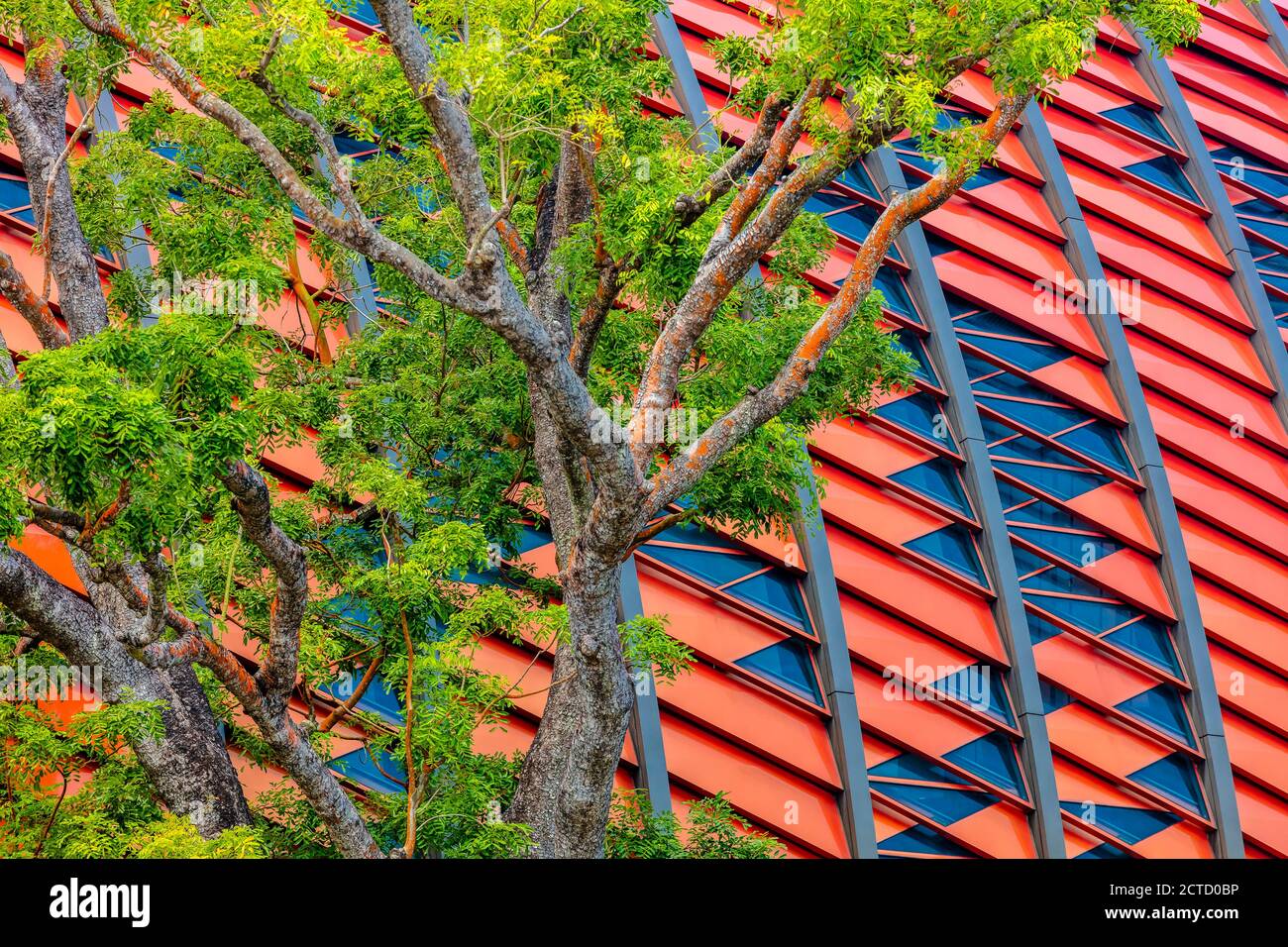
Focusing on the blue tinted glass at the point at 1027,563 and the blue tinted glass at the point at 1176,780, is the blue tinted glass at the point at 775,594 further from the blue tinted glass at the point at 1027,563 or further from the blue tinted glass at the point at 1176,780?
the blue tinted glass at the point at 1176,780

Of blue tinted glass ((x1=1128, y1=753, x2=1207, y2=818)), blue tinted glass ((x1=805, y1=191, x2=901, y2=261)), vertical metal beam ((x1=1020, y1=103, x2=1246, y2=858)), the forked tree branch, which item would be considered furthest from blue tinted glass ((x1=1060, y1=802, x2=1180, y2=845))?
the forked tree branch

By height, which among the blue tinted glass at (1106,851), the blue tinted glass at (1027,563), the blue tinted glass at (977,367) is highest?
the blue tinted glass at (977,367)

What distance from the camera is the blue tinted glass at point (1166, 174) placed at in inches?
867

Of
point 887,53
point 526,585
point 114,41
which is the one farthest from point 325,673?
point 887,53

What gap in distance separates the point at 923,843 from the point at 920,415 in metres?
6.37

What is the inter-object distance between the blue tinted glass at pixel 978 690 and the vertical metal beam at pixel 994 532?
0.24 meters

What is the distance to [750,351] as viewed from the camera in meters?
11.1

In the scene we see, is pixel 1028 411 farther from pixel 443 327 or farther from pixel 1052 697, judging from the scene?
pixel 443 327

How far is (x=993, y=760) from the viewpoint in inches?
716

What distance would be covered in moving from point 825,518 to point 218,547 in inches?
380

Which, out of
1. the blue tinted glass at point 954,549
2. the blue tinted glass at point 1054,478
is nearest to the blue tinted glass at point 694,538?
the blue tinted glass at point 954,549

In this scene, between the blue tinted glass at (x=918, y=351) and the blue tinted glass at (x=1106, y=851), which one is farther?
the blue tinted glass at (x=918, y=351)

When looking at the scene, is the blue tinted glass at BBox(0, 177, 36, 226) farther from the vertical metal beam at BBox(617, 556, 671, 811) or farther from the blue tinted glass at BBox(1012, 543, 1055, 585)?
the blue tinted glass at BBox(1012, 543, 1055, 585)

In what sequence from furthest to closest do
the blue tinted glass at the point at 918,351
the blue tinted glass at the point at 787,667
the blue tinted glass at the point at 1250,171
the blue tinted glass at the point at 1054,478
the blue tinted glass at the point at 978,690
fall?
the blue tinted glass at the point at 1250,171 → the blue tinted glass at the point at 1054,478 → the blue tinted glass at the point at 918,351 → the blue tinted glass at the point at 978,690 → the blue tinted glass at the point at 787,667
